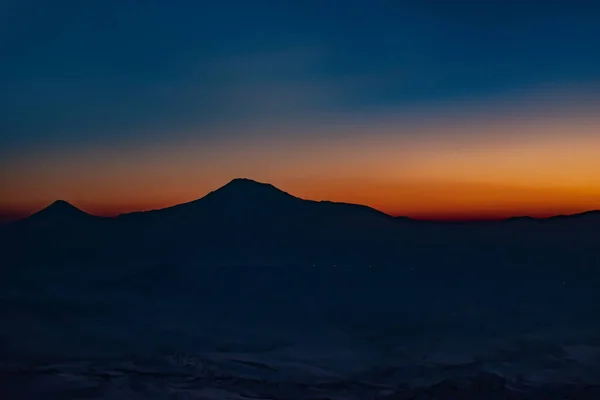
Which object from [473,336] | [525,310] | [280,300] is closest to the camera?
[473,336]

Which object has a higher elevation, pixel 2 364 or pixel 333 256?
pixel 333 256

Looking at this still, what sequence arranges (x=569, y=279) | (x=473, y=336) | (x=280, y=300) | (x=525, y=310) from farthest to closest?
(x=569, y=279)
(x=280, y=300)
(x=525, y=310)
(x=473, y=336)

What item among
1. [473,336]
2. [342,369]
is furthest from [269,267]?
[342,369]

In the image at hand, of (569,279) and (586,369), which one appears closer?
(586,369)

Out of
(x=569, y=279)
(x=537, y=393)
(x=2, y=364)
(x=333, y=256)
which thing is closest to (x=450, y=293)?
(x=569, y=279)

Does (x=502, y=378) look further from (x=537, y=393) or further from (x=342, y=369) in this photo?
(x=342, y=369)

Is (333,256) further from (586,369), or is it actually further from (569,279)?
(586,369)
